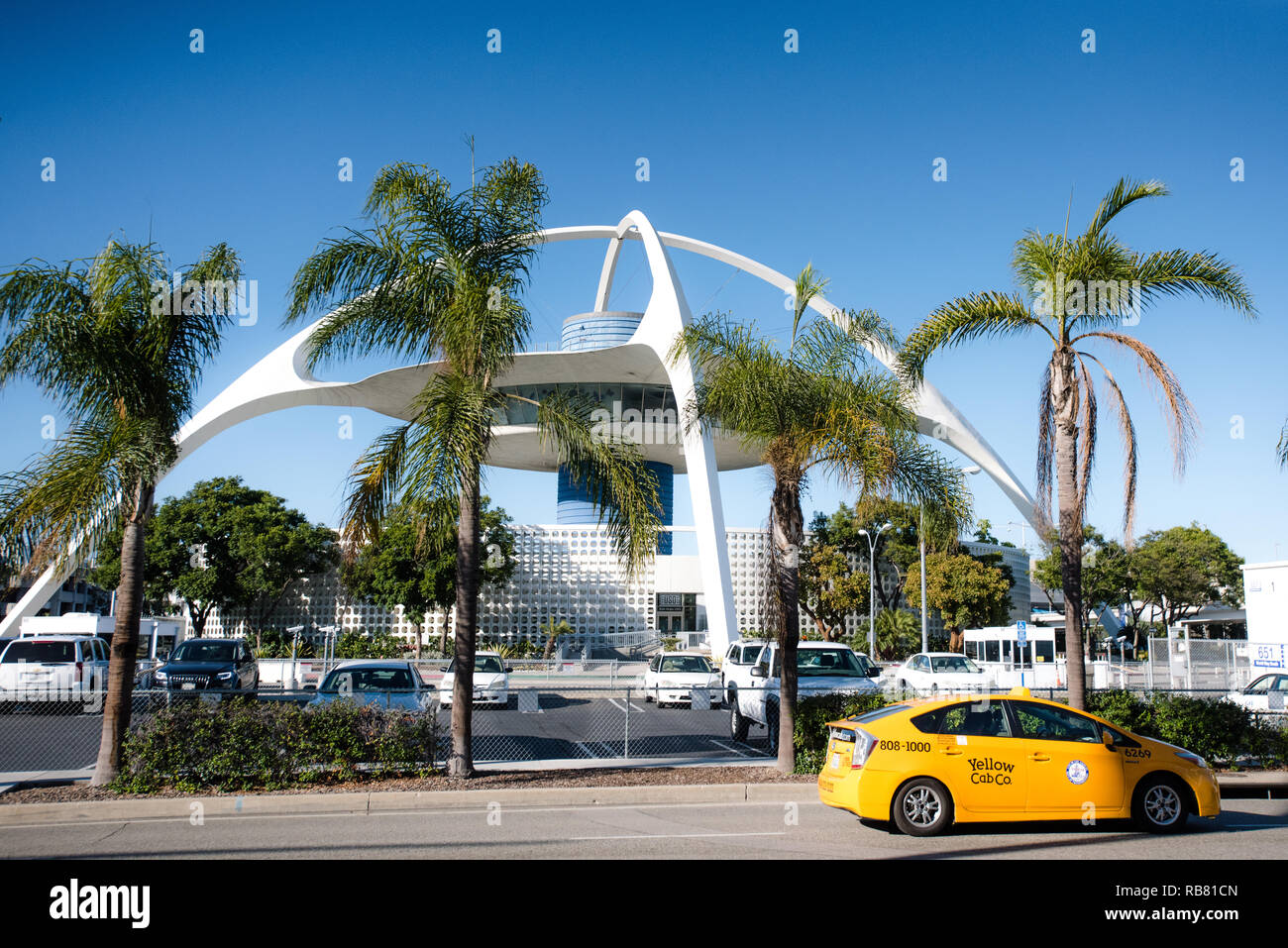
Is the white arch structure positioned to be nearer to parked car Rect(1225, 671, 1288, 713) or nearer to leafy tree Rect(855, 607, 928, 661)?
leafy tree Rect(855, 607, 928, 661)

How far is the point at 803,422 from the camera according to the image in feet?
45.2

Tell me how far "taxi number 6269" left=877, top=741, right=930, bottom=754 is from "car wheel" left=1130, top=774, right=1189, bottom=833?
2.15 m

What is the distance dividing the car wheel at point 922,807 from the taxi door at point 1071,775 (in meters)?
0.80

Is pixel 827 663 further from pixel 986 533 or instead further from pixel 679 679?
pixel 986 533

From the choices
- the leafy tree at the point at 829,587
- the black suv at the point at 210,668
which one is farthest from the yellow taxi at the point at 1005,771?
the leafy tree at the point at 829,587

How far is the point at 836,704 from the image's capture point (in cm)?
1359

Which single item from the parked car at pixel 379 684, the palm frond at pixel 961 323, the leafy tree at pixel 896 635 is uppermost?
the palm frond at pixel 961 323

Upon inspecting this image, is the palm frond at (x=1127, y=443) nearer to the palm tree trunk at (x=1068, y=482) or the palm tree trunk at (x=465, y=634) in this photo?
the palm tree trunk at (x=1068, y=482)

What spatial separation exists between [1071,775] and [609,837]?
14.6 ft

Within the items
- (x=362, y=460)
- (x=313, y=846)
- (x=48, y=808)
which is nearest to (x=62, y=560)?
(x=48, y=808)

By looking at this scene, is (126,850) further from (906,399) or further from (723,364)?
(906,399)

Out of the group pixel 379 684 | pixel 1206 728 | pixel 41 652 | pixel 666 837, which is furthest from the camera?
pixel 41 652

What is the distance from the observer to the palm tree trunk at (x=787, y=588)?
1321cm

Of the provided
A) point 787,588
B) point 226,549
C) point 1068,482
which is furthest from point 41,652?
point 226,549
